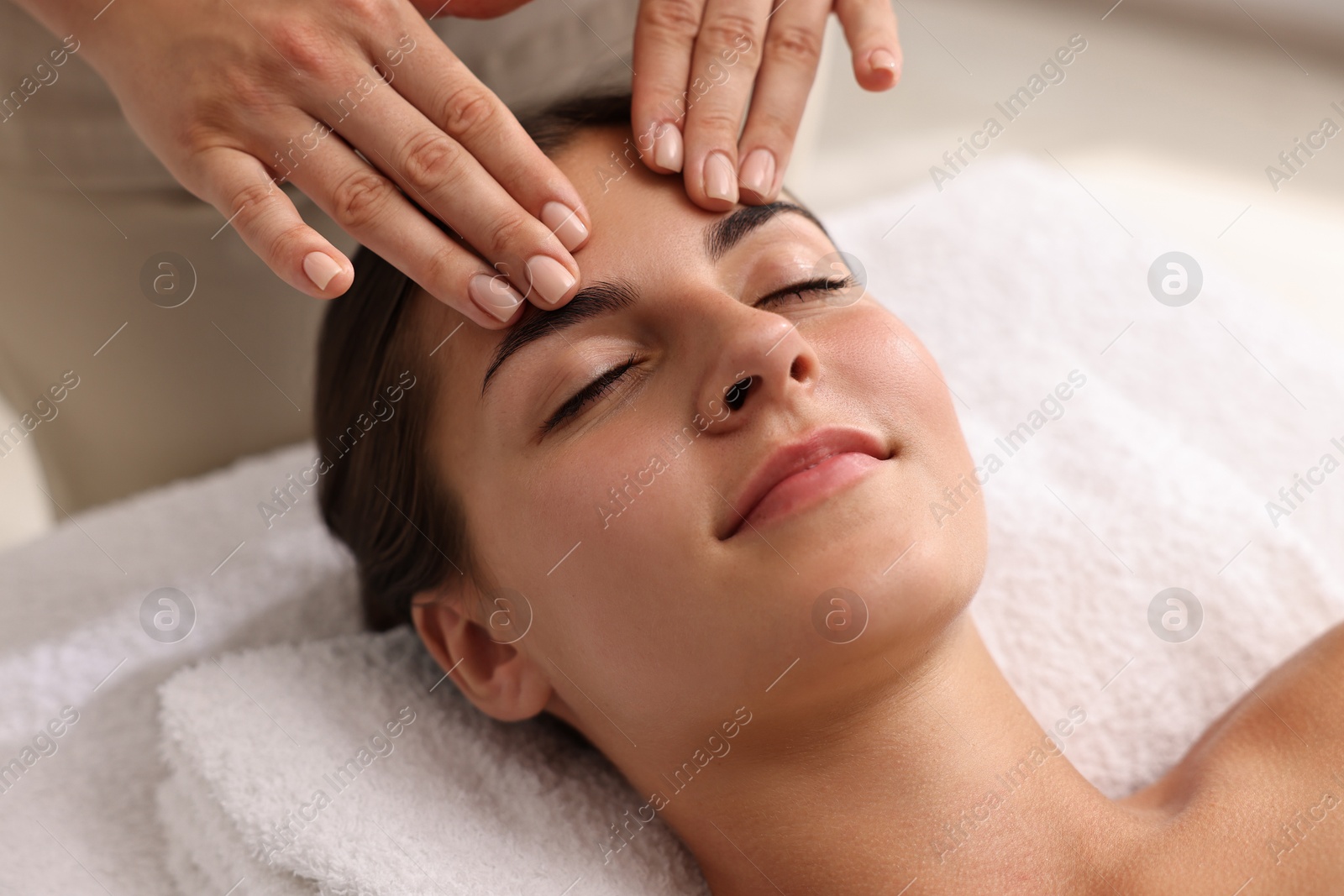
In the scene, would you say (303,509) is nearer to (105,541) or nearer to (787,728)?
(105,541)

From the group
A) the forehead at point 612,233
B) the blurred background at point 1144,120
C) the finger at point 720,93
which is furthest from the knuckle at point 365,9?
the blurred background at point 1144,120

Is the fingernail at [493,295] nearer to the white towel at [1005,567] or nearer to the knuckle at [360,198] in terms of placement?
the knuckle at [360,198]

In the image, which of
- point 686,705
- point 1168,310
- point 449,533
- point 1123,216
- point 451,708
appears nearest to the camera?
point 686,705

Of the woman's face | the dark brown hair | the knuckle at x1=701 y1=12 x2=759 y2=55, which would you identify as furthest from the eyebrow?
the knuckle at x1=701 y1=12 x2=759 y2=55

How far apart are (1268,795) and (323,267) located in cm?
105

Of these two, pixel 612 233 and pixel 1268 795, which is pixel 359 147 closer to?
pixel 612 233

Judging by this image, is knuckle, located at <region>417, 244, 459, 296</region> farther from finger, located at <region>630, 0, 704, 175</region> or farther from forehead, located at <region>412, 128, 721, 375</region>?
finger, located at <region>630, 0, 704, 175</region>

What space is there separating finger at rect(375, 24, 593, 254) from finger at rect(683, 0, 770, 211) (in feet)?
0.42

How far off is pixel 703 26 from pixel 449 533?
625mm

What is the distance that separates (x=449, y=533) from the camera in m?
1.09

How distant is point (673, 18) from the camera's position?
114 cm

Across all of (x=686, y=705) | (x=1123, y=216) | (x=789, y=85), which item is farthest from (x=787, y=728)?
(x=1123, y=216)

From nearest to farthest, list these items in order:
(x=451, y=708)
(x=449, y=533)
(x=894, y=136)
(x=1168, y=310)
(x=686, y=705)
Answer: (x=686, y=705)
(x=449, y=533)
(x=451, y=708)
(x=1168, y=310)
(x=894, y=136)

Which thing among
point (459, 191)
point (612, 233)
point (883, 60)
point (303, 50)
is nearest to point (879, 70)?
point (883, 60)
